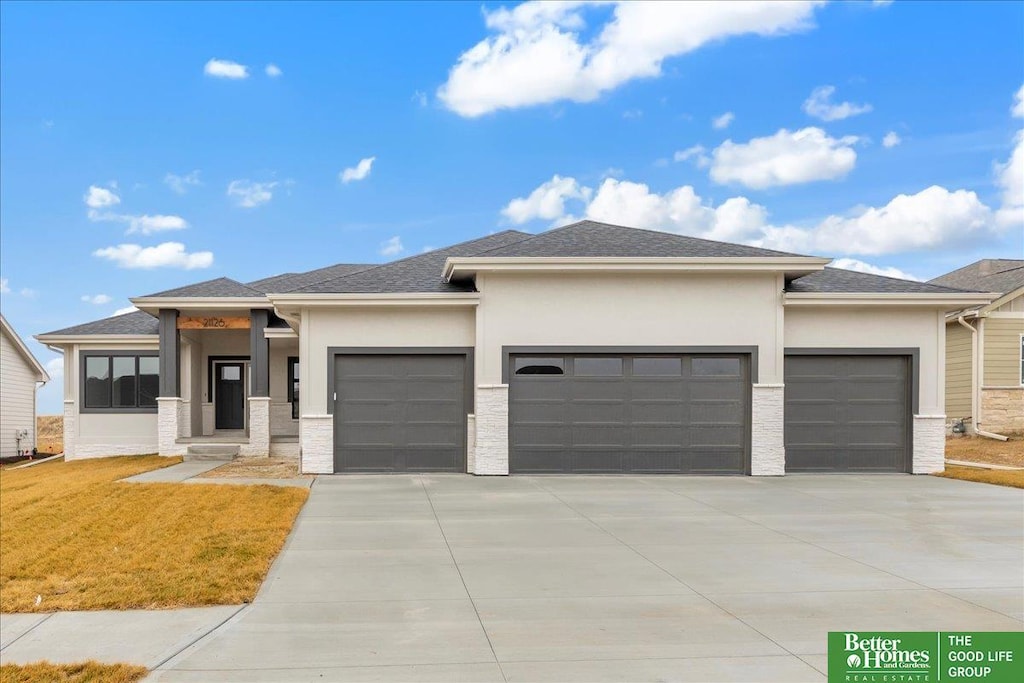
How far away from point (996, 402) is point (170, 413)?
24963 millimetres

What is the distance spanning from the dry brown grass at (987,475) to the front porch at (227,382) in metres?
16.0

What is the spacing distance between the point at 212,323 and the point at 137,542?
41.2 feet

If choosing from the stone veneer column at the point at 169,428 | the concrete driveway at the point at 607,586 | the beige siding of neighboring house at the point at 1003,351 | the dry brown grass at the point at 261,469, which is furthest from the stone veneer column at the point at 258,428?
the beige siding of neighboring house at the point at 1003,351

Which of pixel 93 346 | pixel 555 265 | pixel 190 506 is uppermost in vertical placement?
pixel 555 265

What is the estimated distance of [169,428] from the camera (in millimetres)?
21281

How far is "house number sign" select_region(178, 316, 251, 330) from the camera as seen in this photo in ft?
69.5

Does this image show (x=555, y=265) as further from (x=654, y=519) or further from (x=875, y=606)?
(x=875, y=606)

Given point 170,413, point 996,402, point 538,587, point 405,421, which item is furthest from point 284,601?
point 996,402

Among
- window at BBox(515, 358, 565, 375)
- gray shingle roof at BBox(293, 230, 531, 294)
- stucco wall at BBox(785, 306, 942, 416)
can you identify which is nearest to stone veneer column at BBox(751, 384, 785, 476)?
stucco wall at BBox(785, 306, 942, 416)

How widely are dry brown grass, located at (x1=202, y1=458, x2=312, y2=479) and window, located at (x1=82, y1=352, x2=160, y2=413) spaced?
5.05 metres

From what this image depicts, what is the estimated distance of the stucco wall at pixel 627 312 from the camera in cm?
1602

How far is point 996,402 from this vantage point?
24.5 metres

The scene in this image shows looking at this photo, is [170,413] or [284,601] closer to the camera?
[284,601]

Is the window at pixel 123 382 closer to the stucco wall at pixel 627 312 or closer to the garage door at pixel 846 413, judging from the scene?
the stucco wall at pixel 627 312
